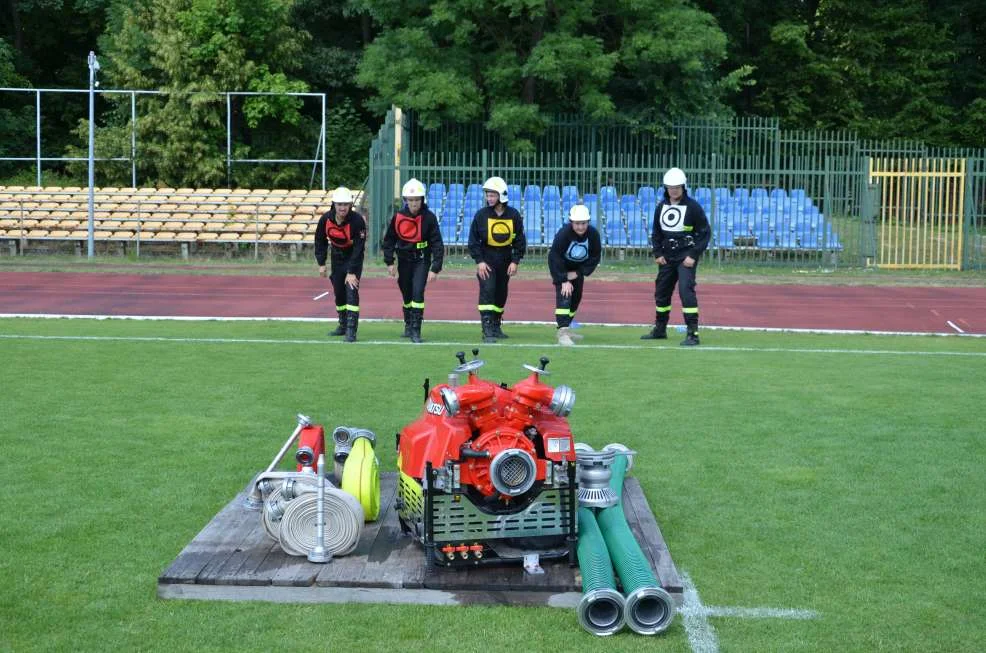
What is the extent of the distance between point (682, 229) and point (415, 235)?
10.6 ft

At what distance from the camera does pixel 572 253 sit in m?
15.6

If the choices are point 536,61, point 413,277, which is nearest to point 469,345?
point 413,277

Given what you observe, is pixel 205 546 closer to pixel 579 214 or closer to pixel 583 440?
pixel 583 440

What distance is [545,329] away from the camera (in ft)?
57.7

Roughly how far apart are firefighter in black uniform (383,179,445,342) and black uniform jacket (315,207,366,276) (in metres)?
0.33

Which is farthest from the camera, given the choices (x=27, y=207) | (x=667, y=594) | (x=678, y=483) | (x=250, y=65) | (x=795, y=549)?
(x=250, y=65)

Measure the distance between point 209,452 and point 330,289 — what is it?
15.1 meters

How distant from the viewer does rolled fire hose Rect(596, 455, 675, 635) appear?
5.62 meters

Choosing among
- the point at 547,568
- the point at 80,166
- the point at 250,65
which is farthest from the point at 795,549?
the point at 80,166

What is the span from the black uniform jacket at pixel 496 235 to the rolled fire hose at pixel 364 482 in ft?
28.6

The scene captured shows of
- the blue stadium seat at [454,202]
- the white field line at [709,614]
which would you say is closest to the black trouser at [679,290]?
the white field line at [709,614]

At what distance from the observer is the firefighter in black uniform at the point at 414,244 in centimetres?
1562

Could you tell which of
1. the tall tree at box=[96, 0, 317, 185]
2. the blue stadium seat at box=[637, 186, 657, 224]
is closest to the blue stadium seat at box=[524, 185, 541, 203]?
the blue stadium seat at box=[637, 186, 657, 224]

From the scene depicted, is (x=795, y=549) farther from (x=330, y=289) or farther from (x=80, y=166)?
(x=80, y=166)
